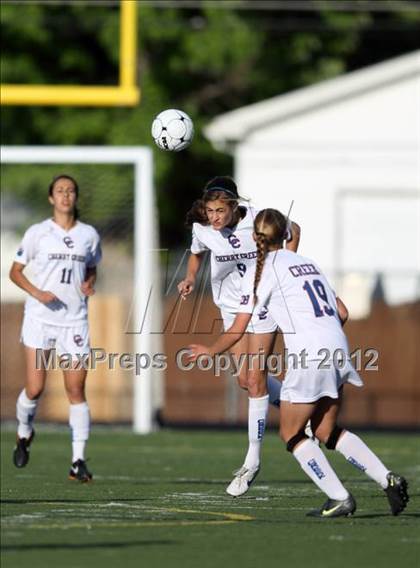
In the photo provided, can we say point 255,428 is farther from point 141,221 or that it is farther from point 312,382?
point 141,221

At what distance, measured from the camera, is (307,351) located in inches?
336

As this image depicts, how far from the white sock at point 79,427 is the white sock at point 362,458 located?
3.17 m

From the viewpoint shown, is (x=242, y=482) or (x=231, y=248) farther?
(x=231, y=248)

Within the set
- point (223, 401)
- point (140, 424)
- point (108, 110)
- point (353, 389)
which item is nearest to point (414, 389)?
point (353, 389)

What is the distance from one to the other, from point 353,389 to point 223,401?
182cm

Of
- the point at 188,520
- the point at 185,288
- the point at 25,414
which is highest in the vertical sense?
the point at 185,288

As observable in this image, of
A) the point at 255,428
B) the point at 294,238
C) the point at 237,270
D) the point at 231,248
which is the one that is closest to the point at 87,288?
the point at 237,270

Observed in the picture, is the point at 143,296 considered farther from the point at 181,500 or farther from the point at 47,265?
the point at 181,500

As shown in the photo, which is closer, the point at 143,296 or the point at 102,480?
the point at 102,480

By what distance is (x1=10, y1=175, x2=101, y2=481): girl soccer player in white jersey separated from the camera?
1175 cm

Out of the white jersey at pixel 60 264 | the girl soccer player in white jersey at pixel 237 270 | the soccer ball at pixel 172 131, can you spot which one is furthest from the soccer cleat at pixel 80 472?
the soccer ball at pixel 172 131

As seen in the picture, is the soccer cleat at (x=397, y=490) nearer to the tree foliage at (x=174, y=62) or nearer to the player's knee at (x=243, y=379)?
the player's knee at (x=243, y=379)

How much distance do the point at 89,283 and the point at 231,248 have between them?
5.28 feet

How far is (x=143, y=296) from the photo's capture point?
1847cm
